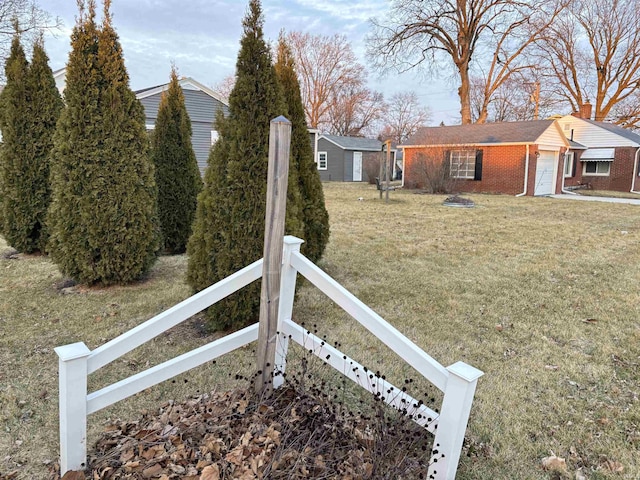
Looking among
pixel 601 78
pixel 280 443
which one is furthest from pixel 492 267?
pixel 601 78

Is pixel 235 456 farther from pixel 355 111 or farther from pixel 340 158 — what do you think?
pixel 355 111

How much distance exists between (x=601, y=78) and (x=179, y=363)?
36242 mm

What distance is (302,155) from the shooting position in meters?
4.94

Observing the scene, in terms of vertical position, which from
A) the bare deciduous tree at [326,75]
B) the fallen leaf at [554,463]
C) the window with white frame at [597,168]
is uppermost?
the bare deciduous tree at [326,75]

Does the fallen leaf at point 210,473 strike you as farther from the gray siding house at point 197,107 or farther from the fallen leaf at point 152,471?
the gray siding house at point 197,107

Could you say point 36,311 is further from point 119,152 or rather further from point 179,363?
point 179,363

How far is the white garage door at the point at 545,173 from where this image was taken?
18031 mm

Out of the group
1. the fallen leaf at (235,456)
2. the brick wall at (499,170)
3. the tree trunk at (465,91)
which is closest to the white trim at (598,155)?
the tree trunk at (465,91)

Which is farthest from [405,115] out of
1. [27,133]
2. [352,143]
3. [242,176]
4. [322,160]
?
[242,176]

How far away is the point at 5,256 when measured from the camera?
21.1 feet

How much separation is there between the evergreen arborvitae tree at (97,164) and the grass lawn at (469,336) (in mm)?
500

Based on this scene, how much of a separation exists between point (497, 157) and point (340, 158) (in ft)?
37.9

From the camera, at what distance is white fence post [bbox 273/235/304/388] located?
7.16ft

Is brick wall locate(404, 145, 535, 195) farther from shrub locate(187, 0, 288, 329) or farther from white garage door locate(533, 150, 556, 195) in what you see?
shrub locate(187, 0, 288, 329)
